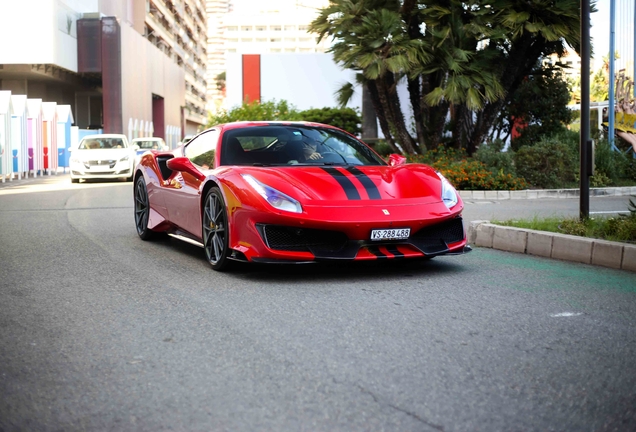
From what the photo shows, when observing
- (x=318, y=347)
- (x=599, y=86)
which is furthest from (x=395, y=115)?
(x=599, y=86)

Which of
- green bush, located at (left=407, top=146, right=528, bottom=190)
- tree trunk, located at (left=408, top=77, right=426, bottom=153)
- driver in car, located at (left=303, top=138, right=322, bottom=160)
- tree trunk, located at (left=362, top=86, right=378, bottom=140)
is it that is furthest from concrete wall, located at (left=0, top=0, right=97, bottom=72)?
driver in car, located at (left=303, top=138, right=322, bottom=160)

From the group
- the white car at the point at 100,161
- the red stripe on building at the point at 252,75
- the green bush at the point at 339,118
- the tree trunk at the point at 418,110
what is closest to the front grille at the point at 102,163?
the white car at the point at 100,161

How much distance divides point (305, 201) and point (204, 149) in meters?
1.91

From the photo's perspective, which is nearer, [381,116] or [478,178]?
[478,178]

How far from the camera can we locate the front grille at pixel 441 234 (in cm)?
628

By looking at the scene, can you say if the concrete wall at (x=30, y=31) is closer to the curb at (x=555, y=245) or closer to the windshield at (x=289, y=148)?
the windshield at (x=289, y=148)

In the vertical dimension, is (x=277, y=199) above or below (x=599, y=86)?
below

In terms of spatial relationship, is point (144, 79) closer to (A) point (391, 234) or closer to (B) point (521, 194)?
(B) point (521, 194)

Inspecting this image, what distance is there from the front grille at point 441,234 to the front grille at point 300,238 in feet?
2.21

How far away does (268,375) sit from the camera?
3537mm

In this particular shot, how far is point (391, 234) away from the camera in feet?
19.9

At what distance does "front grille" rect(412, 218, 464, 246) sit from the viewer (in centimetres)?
628

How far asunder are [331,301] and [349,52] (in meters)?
15.8

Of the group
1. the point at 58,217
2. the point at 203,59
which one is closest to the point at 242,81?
the point at 58,217
